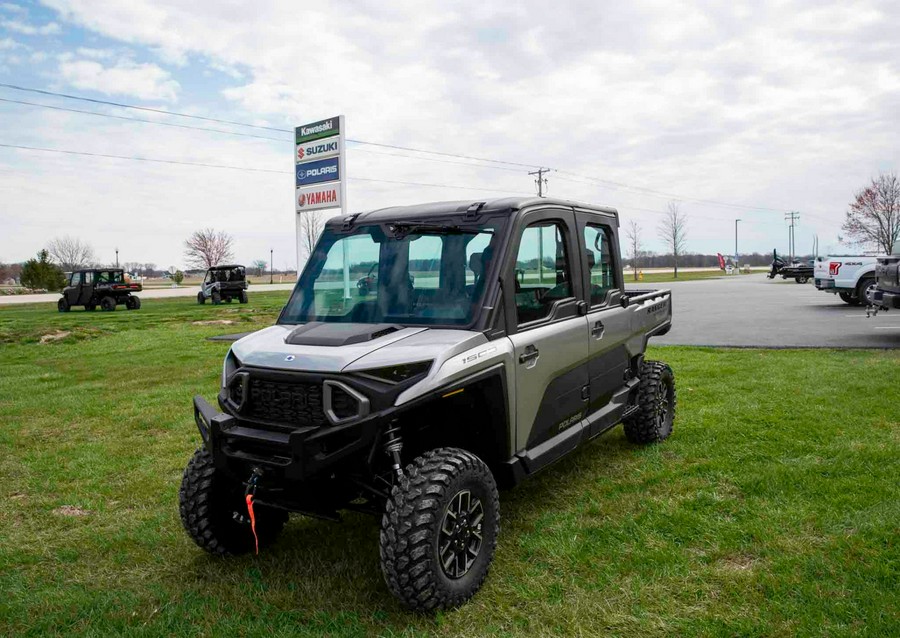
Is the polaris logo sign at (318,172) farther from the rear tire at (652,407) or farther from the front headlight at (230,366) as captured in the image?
the front headlight at (230,366)

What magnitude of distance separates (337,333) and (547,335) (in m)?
1.29

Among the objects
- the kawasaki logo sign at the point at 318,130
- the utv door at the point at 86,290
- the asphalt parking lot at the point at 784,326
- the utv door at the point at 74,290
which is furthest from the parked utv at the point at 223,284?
the asphalt parking lot at the point at 784,326

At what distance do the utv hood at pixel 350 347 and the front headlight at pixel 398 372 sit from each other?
24mm

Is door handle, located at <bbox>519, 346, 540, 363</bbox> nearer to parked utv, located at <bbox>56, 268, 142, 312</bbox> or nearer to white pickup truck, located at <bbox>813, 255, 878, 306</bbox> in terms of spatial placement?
white pickup truck, located at <bbox>813, 255, 878, 306</bbox>

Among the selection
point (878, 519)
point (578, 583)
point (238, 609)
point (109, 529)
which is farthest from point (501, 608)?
point (109, 529)

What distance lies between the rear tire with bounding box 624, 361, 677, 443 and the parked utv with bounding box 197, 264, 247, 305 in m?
28.3

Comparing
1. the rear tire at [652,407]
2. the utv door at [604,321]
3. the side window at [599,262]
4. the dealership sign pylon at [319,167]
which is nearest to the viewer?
the utv door at [604,321]

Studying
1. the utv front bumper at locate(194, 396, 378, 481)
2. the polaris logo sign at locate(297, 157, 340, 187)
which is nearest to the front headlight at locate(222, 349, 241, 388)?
the utv front bumper at locate(194, 396, 378, 481)

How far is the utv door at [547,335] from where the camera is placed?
4082 mm

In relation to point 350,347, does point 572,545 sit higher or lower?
lower

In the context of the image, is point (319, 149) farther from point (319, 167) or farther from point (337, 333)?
point (337, 333)

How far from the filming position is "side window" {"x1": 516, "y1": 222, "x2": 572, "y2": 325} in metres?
4.21

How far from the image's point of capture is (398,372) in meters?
3.47

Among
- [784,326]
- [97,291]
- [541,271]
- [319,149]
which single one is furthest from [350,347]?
[97,291]
